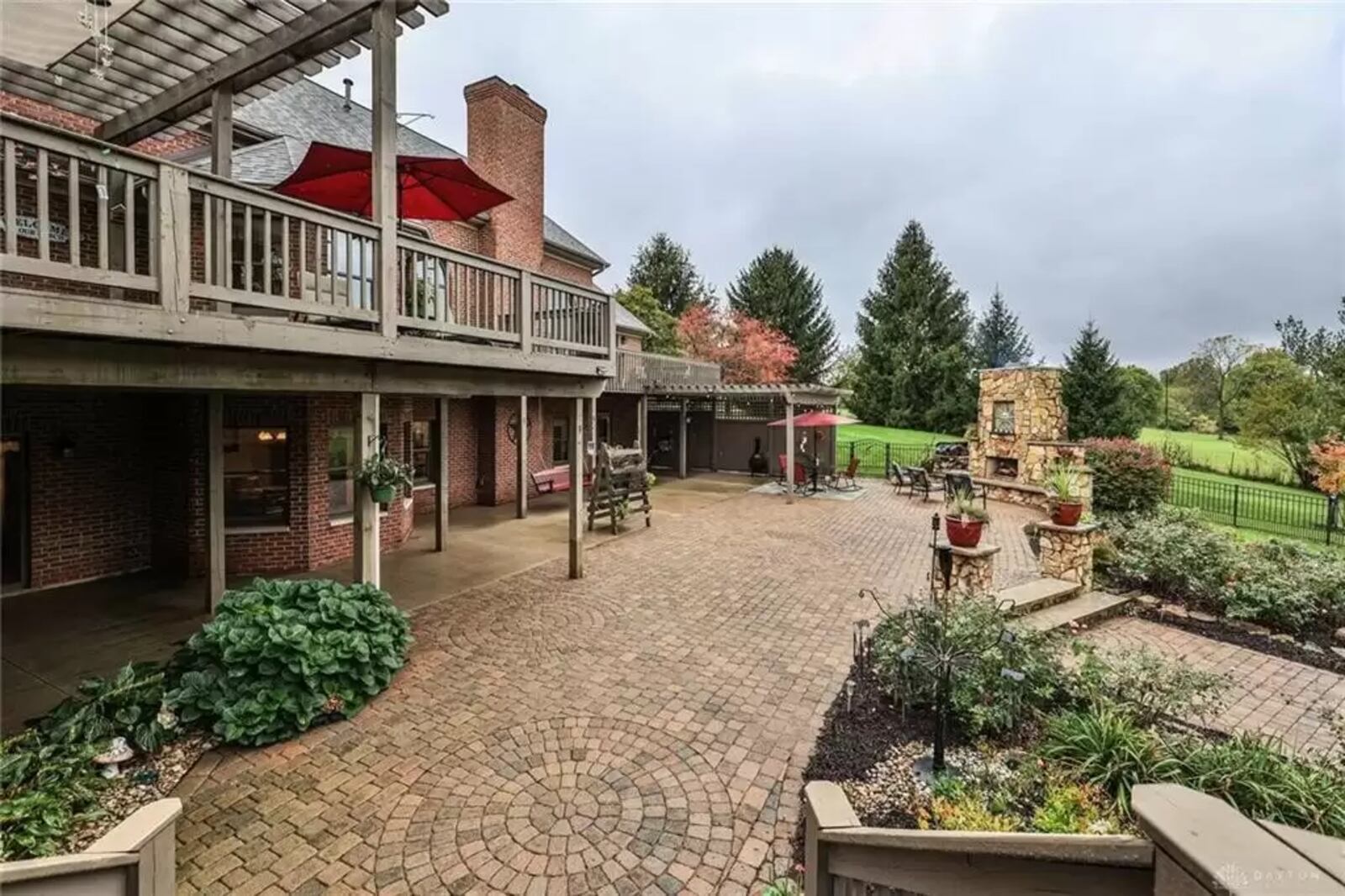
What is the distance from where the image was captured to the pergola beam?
4.93 m

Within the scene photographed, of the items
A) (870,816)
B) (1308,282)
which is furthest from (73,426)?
(1308,282)

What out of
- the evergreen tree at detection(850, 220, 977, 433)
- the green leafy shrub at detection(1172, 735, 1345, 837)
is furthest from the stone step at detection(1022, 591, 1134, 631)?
the evergreen tree at detection(850, 220, 977, 433)

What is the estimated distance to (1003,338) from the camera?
37.5 m

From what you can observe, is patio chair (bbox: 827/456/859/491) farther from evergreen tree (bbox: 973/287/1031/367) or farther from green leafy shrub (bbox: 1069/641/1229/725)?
evergreen tree (bbox: 973/287/1031/367)

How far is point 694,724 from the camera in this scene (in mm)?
4375

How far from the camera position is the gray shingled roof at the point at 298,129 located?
827 centimetres

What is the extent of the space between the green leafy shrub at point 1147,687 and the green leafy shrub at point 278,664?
17.9ft

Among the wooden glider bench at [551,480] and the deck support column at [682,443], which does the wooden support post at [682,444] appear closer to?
the deck support column at [682,443]

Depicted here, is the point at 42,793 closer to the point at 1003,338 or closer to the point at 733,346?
the point at 733,346

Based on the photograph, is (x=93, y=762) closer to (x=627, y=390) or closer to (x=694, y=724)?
(x=694, y=724)

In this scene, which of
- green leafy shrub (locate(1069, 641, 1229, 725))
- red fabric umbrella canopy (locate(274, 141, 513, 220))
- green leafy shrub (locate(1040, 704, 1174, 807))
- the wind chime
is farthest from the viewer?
red fabric umbrella canopy (locate(274, 141, 513, 220))

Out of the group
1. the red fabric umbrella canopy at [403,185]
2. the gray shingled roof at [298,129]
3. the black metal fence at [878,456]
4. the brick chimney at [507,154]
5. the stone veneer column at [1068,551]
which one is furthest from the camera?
the black metal fence at [878,456]

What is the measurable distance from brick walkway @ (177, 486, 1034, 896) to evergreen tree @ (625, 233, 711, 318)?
3502 cm

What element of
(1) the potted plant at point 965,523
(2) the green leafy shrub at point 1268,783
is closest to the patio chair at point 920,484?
(1) the potted plant at point 965,523
